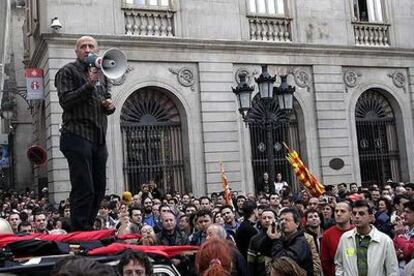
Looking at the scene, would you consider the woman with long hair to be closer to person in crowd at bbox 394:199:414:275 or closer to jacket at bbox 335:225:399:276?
jacket at bbox 335:225:399:276

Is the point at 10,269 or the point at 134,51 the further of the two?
the point at 134,51

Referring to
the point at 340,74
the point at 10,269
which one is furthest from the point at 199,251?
the point at 340,74

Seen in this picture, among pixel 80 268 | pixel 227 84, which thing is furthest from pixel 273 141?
pixel 80 268

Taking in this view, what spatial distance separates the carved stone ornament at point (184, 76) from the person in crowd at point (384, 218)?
10.3 metres

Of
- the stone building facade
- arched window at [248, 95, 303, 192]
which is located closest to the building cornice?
the stone building facade

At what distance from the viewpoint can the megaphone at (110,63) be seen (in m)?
5.16

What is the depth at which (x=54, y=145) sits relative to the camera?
17.1 m

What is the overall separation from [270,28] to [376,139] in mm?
6160

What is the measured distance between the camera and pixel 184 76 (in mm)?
19016

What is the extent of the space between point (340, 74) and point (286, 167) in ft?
13.9

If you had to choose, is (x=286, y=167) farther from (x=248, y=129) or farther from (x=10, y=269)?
(x=10, y=269)

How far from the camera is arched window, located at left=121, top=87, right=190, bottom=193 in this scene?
18.3m

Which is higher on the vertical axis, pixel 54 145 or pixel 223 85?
pixel 223 85

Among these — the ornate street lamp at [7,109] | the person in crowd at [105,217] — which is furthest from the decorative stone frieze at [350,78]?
the ornate street lamp at [7,109]
